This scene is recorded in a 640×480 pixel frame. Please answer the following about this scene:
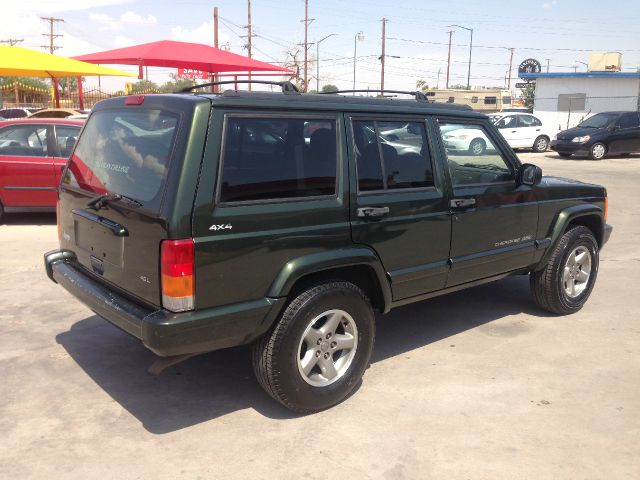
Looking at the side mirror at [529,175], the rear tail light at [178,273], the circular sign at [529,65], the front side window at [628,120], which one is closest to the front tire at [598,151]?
the front side window at [628,120]

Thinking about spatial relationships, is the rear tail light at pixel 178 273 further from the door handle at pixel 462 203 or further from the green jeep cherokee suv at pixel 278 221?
the door handle at pixel 462 203

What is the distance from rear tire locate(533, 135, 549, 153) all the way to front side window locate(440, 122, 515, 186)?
19327 mm

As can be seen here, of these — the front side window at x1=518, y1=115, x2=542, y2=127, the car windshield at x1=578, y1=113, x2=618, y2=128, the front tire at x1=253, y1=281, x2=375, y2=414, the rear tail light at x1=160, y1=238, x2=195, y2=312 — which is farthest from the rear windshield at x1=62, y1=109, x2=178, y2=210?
the front side window at x1=518, y1=115, x2=542, y2=127

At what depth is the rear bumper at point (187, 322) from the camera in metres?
2.97

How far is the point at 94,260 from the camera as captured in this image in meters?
3.63

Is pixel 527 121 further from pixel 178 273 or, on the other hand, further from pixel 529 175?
pixel 178 273

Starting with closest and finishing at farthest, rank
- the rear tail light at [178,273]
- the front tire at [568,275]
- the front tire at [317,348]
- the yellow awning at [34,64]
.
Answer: the rear tail light at [178,273]
the front tire at [317,348]
the front tire at [568,275]
the yellow awning at [34,64]

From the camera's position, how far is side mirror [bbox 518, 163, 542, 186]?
4.59 m

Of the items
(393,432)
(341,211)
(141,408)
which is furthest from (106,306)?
(393,432)

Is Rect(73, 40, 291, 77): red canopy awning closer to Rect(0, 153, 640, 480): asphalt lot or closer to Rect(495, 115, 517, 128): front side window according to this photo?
Rect(0, 153, 640, 480): asphalt lot

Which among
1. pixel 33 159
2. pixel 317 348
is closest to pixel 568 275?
pixel 317 348

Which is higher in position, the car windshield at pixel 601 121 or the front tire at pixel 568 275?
the car windshield at pixel 601 121

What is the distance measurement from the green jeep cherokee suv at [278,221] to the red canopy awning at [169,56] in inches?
418

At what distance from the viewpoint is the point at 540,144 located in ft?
74.4
